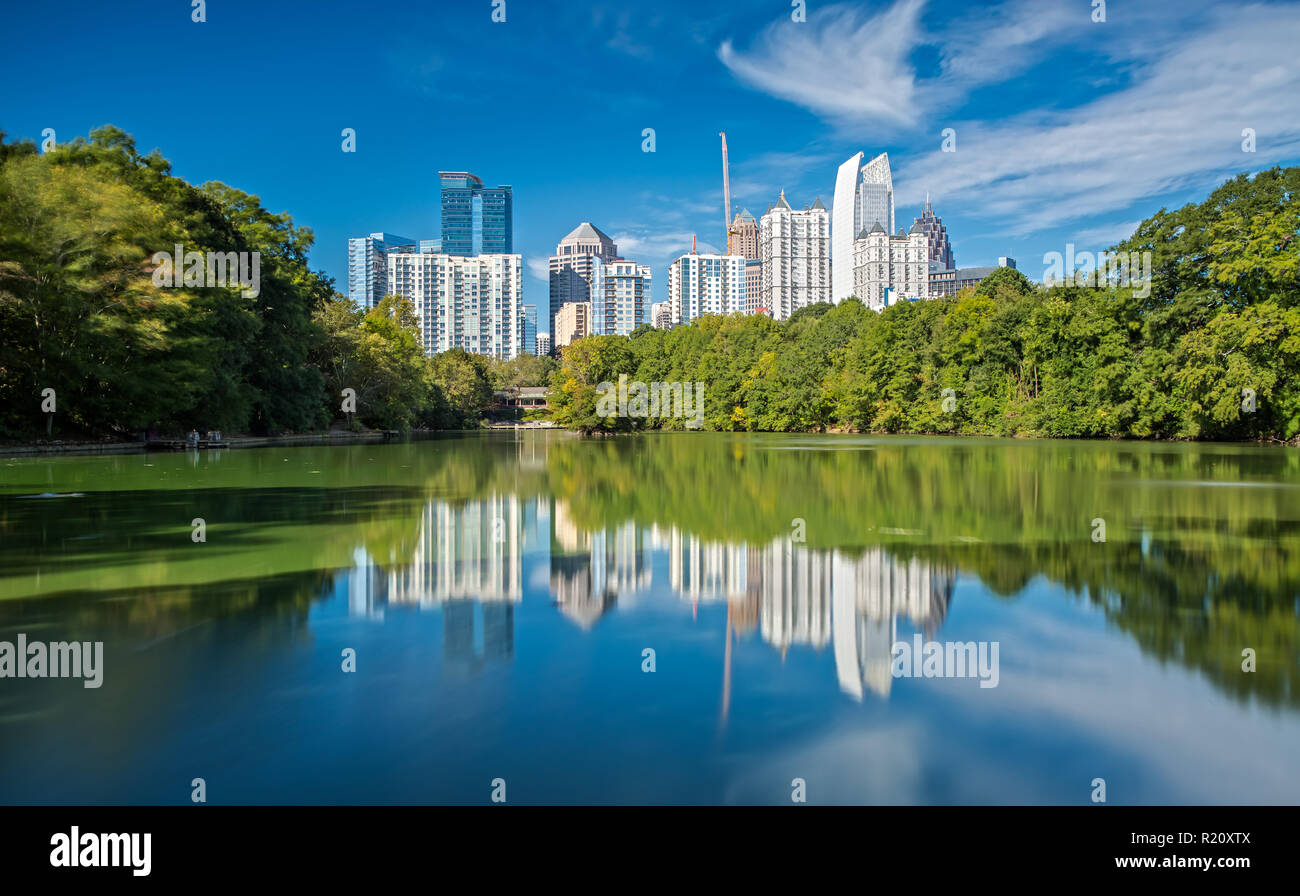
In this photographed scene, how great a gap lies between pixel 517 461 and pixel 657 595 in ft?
63.5

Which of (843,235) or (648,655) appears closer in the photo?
(648,655)

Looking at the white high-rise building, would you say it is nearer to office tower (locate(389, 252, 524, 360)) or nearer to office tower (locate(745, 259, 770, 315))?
office tower (locate(745, 259, 770, 315))

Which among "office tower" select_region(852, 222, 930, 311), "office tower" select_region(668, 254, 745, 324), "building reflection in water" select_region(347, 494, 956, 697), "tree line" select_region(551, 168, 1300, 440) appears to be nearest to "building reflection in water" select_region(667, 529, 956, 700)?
"building reflection in water" select_region(347, 494, 956, 697)

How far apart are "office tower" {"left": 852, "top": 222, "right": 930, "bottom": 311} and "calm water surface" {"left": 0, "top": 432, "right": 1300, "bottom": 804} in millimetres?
183538

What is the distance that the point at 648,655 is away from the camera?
200 inches

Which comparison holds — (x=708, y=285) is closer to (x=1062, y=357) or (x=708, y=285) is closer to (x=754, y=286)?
(x=754, y=286)

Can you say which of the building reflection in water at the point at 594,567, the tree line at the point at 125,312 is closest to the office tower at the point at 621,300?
the tree line at the point at 125,312

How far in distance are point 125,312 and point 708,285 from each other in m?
176

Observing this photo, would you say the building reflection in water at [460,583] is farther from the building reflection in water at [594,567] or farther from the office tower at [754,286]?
the office tower at [754,286]

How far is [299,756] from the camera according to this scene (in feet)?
11.6

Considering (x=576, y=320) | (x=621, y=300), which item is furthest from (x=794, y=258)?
(x=576, y=320)

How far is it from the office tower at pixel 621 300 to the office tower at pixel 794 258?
3087 centimetres

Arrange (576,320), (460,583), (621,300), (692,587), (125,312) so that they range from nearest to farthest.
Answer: (692,587) < (460,583) < (125,312) < (621,300) < (576,320)
